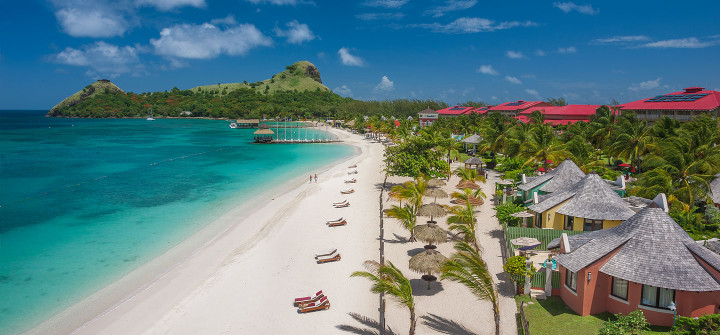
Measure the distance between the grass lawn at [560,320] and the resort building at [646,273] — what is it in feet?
0.75

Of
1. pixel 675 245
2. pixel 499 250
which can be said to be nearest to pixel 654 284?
pixel 675 245

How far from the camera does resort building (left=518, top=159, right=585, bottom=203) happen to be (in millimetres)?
22234

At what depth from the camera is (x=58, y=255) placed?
64.6 ft

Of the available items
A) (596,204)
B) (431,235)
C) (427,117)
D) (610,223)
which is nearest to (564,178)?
(596,204)

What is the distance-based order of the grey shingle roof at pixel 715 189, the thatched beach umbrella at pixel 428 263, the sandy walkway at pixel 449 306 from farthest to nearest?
the grey shingle roof at pixel 715 189 → the thatched beach umbrella at pixel 428 263 → the sandy walkway at pixel 449 306

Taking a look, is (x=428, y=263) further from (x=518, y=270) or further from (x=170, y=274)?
(x=170, y=274)

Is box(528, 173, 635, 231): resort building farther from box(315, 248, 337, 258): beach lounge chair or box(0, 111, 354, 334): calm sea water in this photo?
box(0, 111, 354, 334): calm sea water

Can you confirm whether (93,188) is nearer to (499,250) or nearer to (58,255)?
(58,255)

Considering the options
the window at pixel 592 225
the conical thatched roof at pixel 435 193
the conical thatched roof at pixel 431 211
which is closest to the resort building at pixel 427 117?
the conical thatched roof at pixel 435 193

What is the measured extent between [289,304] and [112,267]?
9746 millimetres

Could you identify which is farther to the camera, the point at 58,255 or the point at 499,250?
the point at 58,255

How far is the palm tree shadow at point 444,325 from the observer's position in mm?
11678

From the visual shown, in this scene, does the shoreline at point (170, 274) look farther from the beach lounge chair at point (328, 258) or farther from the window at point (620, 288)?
the window at point (620, 288)

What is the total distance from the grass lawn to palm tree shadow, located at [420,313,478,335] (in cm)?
162
